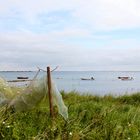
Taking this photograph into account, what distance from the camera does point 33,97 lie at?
751 centimetres

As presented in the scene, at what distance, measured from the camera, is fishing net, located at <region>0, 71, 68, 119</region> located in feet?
24.2

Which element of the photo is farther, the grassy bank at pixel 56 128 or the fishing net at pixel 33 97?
the fishing net at pixel 33 97

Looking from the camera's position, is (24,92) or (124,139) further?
(24,92)

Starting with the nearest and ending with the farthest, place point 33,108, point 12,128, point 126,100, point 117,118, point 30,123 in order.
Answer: point 12,128 → point 30,123 → point 33,108 → point 117,118 → point 126,100

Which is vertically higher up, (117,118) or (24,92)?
(24,92)

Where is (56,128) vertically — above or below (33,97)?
below

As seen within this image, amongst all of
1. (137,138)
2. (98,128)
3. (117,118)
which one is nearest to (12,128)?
(98,128)

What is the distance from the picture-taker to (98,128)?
23.0ft

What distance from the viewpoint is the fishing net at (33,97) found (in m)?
7.37

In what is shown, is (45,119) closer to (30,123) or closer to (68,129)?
(30,123)

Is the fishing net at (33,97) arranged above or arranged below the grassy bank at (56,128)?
above

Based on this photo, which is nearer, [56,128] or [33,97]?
[56,128]

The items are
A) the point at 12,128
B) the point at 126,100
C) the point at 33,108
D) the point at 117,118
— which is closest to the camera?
the point at 12,128

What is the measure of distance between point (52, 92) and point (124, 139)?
1.45 m
